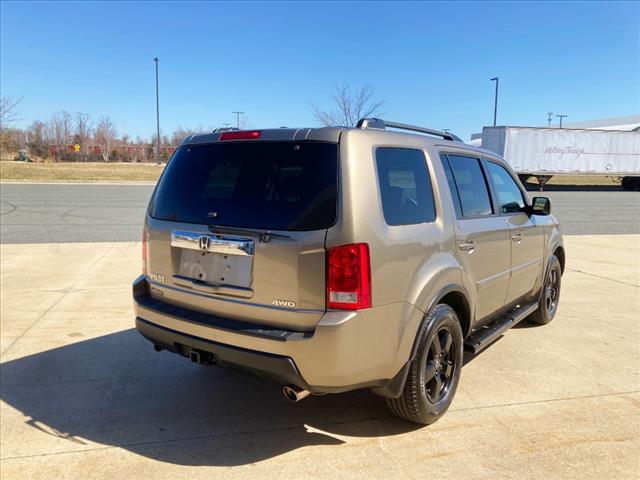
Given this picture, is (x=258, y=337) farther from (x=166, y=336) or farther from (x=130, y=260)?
(x=130, y=260)

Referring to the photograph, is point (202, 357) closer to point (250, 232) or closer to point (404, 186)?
point (250, 232)

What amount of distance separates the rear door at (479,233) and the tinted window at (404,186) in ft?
1.12

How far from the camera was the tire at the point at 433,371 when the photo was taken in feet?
9.98

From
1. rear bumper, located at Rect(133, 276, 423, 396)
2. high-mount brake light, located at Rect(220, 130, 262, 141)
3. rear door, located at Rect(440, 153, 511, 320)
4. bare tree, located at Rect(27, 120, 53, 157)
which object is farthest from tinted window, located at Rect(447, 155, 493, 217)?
bare tree, located at Rect(27, 120, 53, 157)

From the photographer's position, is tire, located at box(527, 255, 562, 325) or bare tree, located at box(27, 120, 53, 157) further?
bare tree, located at box(27, 120, 53, 157)

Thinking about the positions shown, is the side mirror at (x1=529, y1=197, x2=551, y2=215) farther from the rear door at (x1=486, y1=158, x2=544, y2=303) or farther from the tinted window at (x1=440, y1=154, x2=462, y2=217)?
the tinted window at (x1=440, y1=154, x2=462, y2=217)

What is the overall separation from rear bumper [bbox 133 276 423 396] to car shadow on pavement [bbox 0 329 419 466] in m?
0.37

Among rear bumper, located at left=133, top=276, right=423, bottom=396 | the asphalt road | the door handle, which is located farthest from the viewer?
the asphalt road

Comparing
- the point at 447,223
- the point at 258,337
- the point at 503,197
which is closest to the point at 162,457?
the point at 258,337

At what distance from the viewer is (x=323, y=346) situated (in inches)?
100

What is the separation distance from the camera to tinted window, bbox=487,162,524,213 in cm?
438

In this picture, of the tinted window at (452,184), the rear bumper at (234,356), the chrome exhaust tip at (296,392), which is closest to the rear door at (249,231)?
the rear bumper at (234,356)

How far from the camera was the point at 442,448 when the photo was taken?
3.03 metres

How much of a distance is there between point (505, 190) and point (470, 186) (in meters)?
0.86
